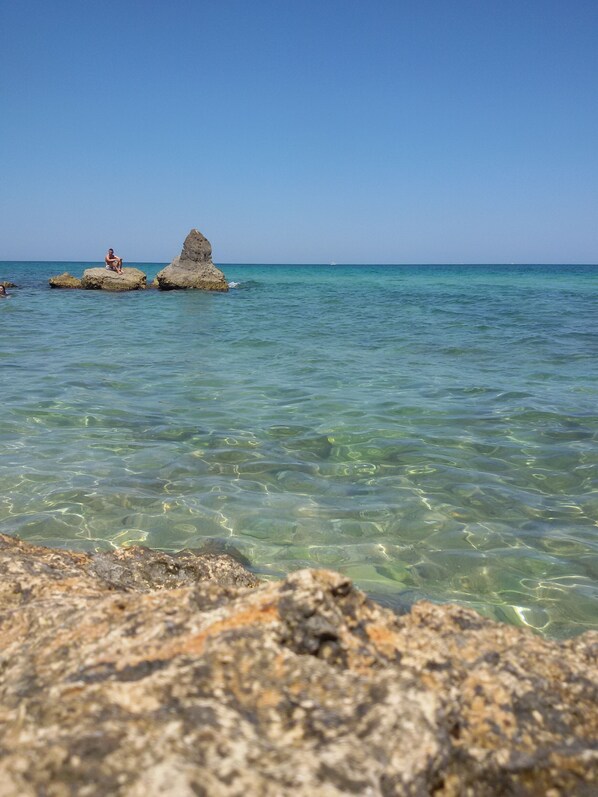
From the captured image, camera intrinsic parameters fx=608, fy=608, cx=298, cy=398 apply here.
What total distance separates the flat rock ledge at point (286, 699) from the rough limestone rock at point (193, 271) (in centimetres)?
3054

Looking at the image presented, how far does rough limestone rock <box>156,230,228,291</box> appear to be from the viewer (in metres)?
31.4

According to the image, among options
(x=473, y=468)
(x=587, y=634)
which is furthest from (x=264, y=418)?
(x=587, y=634)

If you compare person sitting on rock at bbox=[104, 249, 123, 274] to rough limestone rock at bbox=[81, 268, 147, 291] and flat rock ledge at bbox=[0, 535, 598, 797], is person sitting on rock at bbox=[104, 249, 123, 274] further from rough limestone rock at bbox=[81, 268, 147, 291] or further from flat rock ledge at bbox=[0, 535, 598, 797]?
flat rock ledge at bbox=[0, 535, 598, 797]

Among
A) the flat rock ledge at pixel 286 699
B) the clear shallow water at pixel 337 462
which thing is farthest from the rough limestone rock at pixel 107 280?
the flat rock ledge at pixel 286 699

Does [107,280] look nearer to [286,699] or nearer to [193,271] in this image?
[193,271]

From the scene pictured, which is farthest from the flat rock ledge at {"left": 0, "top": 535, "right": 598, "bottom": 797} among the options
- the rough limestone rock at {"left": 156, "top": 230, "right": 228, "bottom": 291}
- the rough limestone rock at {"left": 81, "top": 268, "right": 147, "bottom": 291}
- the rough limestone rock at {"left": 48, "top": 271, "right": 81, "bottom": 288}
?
the rough limestone rock at {"left": 48, "top": 271, "right": 81, "bottom": 288}

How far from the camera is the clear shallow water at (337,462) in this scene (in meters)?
4.22

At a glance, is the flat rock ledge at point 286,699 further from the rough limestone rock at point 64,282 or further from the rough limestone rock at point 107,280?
the rough limestone rock at point 64,282

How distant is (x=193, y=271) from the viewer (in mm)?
31984

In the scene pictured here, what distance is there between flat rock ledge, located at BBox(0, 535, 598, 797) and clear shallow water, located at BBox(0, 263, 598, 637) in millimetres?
1917

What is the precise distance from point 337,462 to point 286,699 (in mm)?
4675

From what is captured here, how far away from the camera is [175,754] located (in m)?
1.19

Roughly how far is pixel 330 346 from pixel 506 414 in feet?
22.4

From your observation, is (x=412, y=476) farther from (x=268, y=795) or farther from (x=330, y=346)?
(x=330, y=346)
